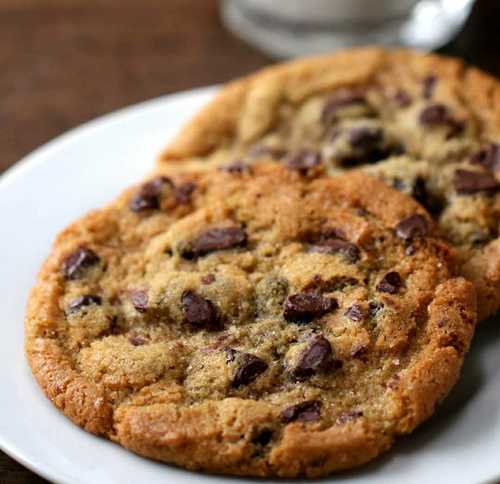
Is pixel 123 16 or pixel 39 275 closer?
pixel 39 275

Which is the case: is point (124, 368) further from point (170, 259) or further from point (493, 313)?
point (493, 313)

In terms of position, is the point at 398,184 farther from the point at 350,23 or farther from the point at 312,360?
the point at 350,23

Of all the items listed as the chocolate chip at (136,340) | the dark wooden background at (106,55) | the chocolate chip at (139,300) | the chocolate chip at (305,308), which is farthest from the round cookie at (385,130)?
the dark wooden background at (106,55)

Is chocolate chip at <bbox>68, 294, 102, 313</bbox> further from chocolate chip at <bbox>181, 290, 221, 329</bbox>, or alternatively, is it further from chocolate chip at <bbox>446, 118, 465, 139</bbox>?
chocolate chip at <bbox>446, 118, 465, 139</bbox>

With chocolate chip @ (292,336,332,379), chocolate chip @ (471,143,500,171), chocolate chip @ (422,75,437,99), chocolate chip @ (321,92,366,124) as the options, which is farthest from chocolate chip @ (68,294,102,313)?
chocolate chip @ (422,75,437,99)

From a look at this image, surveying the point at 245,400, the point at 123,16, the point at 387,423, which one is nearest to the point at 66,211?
the point at 245,400

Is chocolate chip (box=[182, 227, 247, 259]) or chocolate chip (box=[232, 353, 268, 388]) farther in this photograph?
chocolate chip (box=[182, 227, 247, 259])
